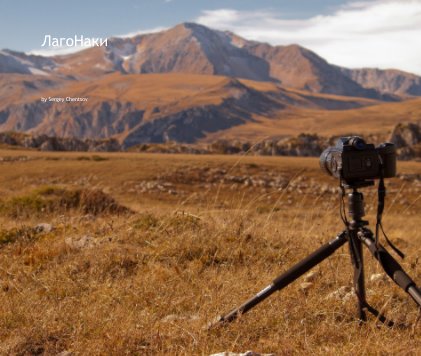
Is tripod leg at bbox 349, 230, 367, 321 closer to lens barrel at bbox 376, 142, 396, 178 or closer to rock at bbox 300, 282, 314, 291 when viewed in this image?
lens barrel at bbox 376, 142, 396, 178

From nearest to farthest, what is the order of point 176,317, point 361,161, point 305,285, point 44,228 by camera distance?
1. point 361,161
2. point 176,317
3. point 305,285
4. point 44,228

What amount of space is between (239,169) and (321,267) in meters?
21.5

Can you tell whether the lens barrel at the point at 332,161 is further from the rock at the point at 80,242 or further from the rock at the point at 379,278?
the rock at the point at 80,242

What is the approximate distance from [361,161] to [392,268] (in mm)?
708

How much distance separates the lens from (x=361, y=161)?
140 inches

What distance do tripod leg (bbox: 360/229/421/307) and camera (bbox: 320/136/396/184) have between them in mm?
377

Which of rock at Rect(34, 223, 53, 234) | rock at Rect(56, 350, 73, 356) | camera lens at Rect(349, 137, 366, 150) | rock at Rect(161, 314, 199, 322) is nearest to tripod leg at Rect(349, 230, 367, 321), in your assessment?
camera lens at Rect(349, 137, 366, 150)

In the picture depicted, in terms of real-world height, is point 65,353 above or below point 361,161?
below

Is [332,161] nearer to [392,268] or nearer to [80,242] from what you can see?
[392,268]

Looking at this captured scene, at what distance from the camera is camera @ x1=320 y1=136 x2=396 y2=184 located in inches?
140

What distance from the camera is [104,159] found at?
29.8m

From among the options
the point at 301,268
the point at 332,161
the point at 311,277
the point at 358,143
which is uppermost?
the point at 358,143

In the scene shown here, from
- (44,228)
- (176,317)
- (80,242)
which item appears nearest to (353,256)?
(176,317)

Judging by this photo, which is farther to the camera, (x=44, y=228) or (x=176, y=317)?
(x=44, y=228)
